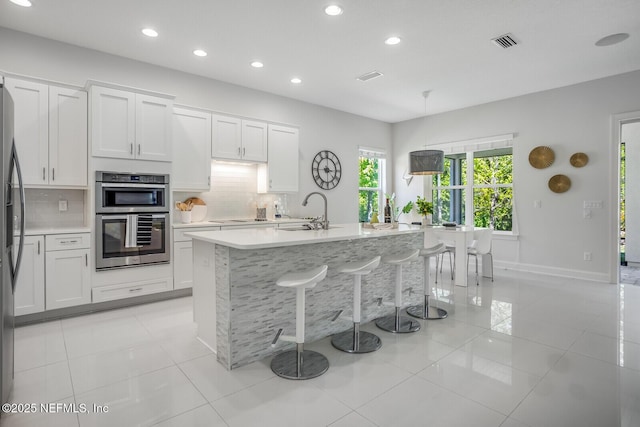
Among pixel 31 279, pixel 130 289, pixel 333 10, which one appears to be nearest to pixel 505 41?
pixel 333 10

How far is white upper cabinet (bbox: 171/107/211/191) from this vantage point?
4320 millimetres

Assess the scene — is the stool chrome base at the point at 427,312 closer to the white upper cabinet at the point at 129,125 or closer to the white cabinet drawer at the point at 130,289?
the white cabinet drawer at the point at 130,289

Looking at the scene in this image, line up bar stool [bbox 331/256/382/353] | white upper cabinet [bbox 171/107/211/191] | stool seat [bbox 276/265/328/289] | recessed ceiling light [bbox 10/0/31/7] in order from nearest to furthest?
1. stool seat [bbox 276/265/328/289]
2. bar stool [bbox 331/256/382/353]
3. recessed ceiling light [bbox 10/0/31/7]
4. white upper cabinet [bbox 171/107/211/191]

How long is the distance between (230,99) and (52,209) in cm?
269

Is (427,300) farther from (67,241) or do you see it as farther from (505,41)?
(67,241)

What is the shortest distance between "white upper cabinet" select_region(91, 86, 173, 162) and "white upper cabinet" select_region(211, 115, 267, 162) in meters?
0.68

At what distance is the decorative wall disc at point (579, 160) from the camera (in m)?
5.10

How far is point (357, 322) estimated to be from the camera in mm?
2732

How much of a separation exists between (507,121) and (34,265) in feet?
22.6

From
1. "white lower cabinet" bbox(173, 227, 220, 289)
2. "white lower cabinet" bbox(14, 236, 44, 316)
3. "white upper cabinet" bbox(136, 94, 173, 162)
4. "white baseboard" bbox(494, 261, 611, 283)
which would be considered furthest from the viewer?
"white baseboard" bbox(494, 261, 611, 283)

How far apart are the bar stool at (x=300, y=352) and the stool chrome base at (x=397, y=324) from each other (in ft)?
2.82

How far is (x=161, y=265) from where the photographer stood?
13.2ft

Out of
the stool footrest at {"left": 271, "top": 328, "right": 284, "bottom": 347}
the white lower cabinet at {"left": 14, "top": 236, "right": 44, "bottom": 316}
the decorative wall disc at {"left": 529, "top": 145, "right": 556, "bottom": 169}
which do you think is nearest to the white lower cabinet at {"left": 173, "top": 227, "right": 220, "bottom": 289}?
the white lower cabinet at {"left": 14, "top": 236, "right": 44, "bottom": 316}

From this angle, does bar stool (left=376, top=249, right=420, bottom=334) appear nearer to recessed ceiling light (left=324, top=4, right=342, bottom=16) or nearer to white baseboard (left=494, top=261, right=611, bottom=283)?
recessed ceiling light (left=324, top=4, right=342, bottom=16)
